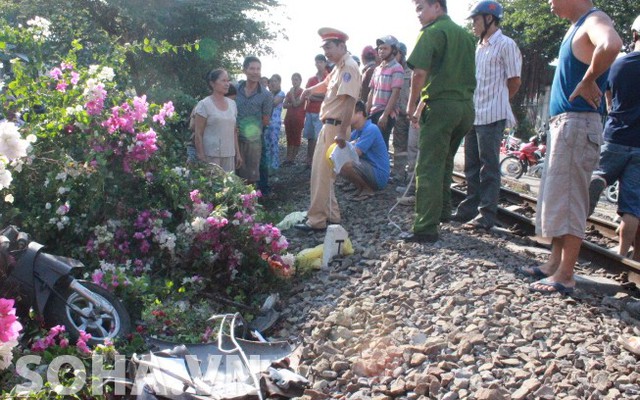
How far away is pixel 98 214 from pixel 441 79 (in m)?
3.03

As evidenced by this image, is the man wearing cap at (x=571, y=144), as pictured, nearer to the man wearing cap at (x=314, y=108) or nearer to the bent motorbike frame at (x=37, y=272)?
the bent motorbike frame at (x=37, y=272)

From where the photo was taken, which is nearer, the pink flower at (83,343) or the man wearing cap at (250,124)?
the pink flower at (83,343)

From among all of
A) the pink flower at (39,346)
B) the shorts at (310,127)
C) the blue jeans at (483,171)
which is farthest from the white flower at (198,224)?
the shorts at (310,127)

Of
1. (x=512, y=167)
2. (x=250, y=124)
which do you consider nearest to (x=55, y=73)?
(x=250, y=124)

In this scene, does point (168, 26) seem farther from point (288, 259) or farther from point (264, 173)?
point (288, 259)

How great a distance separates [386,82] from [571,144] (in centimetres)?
456

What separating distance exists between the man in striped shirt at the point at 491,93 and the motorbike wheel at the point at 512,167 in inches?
345

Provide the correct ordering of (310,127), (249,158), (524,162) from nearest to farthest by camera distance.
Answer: (249,158) → (310,127) → (524,162)

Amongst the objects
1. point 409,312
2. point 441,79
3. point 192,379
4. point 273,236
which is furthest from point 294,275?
point 192,379

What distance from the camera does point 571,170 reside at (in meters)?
4.47

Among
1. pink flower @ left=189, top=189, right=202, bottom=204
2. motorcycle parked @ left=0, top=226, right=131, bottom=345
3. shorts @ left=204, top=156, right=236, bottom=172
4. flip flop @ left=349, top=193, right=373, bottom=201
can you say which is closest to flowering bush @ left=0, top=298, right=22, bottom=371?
motorcycle parked @ left=0, top=226, right=131, bottom=345

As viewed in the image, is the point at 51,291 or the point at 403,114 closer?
the point at 51,291

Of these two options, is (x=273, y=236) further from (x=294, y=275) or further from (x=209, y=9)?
(x=209, y=9)

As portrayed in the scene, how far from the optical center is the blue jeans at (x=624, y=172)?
5.64m
